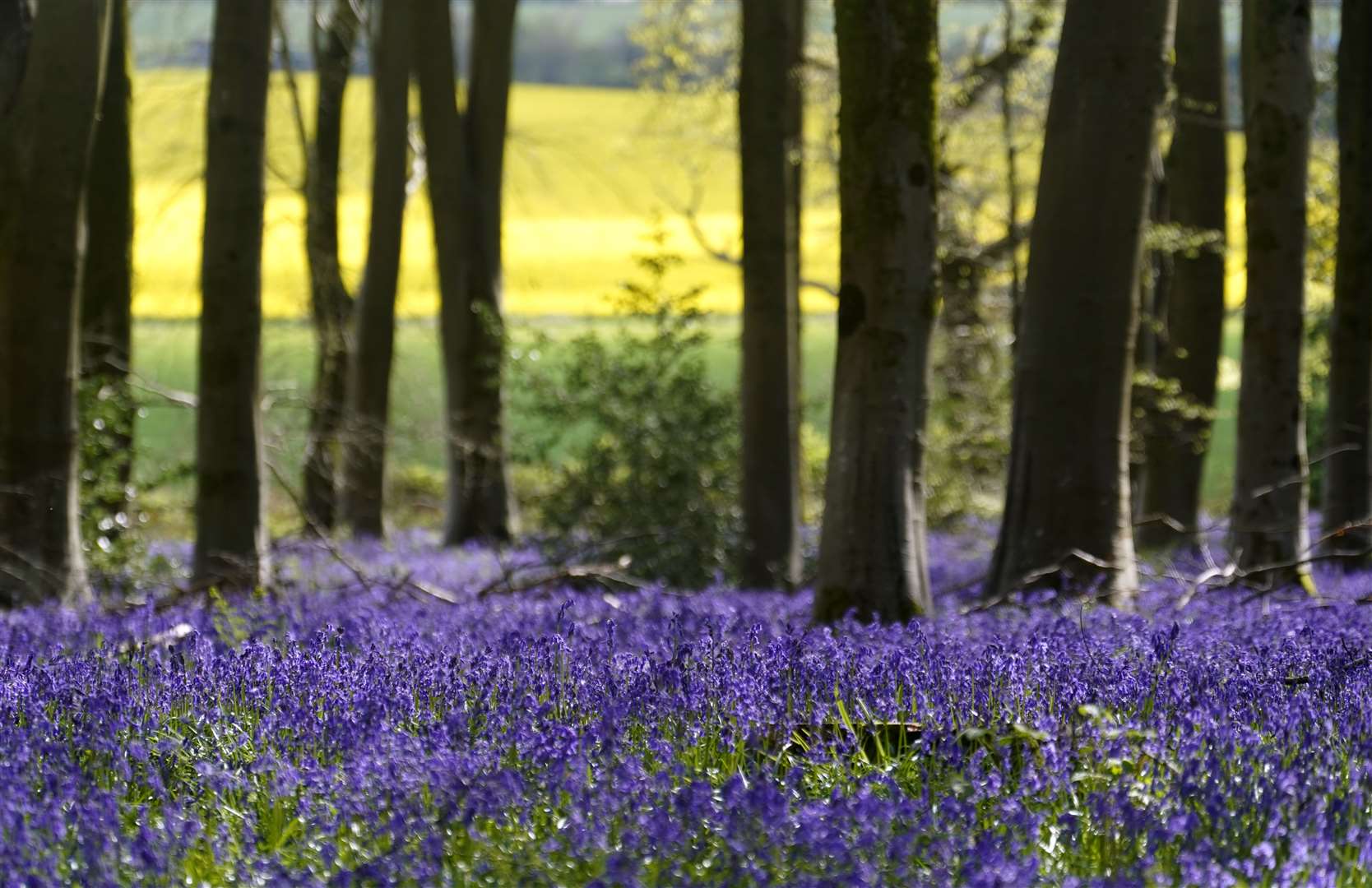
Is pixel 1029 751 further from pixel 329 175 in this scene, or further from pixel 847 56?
pixel 329 175

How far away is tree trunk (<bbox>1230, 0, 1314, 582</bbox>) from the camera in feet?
33.3

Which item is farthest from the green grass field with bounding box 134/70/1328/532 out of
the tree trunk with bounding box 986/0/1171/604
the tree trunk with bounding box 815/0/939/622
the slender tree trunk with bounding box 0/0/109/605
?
the tree trunk with bounding box 815/0/939/622

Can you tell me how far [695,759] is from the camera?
365 cm

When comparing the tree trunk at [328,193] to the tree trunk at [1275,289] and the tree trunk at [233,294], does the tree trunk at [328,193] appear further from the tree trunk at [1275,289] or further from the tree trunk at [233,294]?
the tree trunk at [1275,289]

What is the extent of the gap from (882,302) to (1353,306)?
6910 millimetres

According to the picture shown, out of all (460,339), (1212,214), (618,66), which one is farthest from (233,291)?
(618,66)

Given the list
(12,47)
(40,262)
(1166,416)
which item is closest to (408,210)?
(1166,416)

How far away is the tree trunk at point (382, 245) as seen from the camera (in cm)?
1750

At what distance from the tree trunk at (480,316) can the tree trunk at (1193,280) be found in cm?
707

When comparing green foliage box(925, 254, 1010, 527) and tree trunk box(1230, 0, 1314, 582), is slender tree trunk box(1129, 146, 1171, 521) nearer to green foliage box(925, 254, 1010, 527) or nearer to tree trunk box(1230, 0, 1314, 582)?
green foliage box(925, 254, 1010, 527)

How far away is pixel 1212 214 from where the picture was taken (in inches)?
621

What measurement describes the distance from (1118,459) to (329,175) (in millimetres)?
13977

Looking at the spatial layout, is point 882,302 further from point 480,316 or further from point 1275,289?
point 480,316

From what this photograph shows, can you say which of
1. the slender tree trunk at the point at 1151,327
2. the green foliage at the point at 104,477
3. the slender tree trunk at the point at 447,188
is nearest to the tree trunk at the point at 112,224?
the green foliage at the point at 104,477
